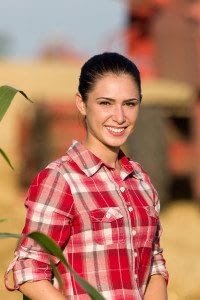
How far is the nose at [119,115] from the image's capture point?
305 cm

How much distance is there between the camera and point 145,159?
32.4 feet

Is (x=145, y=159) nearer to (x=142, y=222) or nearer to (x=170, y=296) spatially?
(x=170, y=296)

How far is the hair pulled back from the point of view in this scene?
122 inches

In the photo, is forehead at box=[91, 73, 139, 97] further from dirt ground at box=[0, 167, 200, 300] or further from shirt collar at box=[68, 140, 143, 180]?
dirt ground at box=[0, 167, 200, 300]

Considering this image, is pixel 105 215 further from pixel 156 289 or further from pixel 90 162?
pixel 156 289

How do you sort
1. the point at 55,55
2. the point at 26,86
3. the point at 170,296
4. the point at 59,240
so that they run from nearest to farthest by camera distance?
the point at 59,240
the point at 170,296
the point at 26,86
the point at 55,55

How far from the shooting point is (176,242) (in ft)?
28.5

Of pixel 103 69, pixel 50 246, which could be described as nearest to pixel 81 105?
pixel 103 69

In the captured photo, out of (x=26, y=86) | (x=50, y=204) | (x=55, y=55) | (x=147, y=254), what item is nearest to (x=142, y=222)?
(x=147, y=254)

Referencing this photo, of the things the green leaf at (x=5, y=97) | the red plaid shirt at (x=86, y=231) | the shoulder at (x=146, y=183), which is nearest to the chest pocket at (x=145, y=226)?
the red plaid shirt at (x=86, y=231)

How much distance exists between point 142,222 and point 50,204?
0.28 meters

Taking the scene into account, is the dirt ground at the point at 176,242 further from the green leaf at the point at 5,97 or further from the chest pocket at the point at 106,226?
the green leaf at the point at 5,97

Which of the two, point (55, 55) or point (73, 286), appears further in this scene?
point (55, 55)

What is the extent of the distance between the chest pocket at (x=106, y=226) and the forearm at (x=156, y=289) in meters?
0.22
